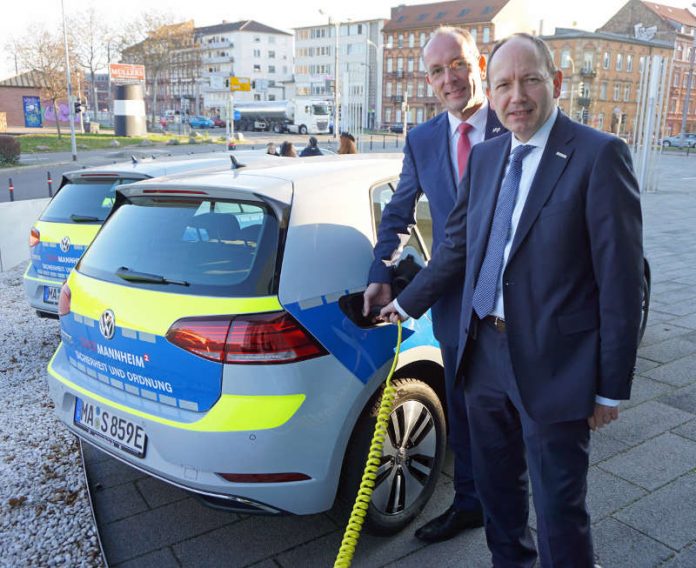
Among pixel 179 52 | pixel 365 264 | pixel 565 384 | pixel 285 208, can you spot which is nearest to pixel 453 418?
pixel 365 264

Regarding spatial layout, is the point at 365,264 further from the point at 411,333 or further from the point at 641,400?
the point at 641,400

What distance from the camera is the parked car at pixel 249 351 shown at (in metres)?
2.60

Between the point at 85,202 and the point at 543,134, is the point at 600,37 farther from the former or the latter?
the point at 543,134

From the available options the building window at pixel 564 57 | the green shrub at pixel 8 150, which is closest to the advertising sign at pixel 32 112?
the green shrub at pixel 8 150

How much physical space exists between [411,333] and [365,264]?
0.41 m

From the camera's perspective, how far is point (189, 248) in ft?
9.84

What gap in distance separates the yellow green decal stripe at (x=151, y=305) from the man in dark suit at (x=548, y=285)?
33.9 inches

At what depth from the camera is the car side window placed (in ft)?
10.9

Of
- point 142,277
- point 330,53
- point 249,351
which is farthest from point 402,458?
point 330,53

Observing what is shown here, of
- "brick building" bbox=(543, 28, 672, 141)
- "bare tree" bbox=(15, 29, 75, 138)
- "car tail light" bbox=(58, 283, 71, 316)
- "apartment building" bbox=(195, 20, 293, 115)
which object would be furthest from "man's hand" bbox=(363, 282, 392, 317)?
"apartment building" bbox=(195, 20, 293, 115)

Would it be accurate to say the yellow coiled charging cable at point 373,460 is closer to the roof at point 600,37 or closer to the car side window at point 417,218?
the car side window at point 417,218

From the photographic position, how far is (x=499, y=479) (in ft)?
8.54

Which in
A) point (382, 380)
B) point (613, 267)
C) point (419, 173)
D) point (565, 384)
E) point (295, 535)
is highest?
point (419, 173)

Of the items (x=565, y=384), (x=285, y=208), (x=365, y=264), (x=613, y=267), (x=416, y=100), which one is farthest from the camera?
(x=416, y=100)
